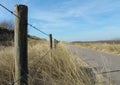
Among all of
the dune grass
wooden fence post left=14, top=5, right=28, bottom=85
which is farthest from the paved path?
wooden fence post left=14, top=5, right=28, bottom=85

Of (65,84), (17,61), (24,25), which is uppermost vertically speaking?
(24,25)

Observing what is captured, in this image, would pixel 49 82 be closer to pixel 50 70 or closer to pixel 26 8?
pixel 50 70

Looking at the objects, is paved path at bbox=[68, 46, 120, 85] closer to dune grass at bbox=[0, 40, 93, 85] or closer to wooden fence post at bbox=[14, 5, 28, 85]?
dune grass at bbox=[0, 40, 93, 85]

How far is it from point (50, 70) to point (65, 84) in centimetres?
185

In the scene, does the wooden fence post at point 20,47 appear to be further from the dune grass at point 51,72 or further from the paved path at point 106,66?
the paved path at point 106,66

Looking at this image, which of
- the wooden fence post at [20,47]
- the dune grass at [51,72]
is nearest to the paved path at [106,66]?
the dune grass at [51,72]

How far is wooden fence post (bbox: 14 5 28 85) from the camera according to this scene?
471cm

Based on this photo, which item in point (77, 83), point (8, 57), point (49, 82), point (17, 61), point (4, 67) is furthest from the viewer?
point (8, 57)

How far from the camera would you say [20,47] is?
4.72 meters

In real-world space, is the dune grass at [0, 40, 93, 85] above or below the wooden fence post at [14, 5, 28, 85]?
below

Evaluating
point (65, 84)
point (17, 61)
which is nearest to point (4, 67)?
point (65, 84)

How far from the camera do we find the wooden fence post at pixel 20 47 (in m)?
4.71

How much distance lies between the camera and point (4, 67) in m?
7.55

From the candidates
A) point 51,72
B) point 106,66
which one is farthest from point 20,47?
point 106,66
